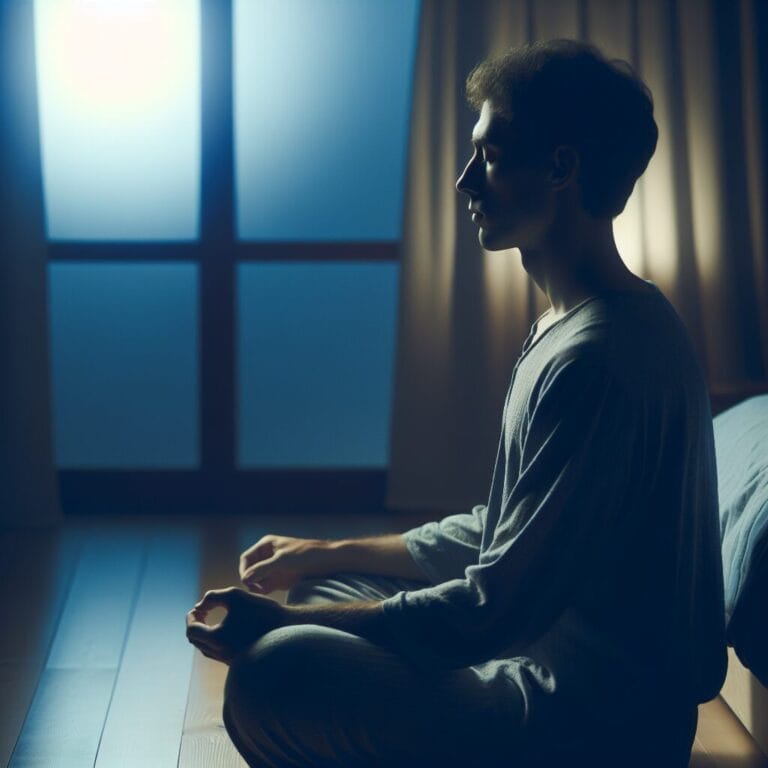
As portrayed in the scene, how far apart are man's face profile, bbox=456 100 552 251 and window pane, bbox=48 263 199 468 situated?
2.75 metres

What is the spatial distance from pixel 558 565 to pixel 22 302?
2880 millimetres

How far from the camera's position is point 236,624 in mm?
1395

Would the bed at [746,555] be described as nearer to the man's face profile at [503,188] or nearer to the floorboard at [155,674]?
the man's face profile at [503,188]

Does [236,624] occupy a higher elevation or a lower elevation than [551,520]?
lower

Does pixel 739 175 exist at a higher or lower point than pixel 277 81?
lower

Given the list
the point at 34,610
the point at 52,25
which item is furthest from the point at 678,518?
the point at 52,25

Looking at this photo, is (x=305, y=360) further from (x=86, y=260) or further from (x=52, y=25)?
(x=52, y=25)

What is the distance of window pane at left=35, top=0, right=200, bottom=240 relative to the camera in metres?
3.94

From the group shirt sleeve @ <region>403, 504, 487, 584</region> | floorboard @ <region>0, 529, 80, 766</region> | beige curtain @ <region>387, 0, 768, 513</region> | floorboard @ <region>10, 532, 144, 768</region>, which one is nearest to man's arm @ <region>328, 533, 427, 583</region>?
shirt sleeve @ <region>403, 504, 487, 584</region>

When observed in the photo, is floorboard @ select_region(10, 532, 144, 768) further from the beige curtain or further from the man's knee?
the beige curtain

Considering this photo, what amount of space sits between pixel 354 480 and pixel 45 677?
1738 mm

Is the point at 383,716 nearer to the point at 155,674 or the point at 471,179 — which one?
the point at 471,179

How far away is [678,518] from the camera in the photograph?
4.40 ft

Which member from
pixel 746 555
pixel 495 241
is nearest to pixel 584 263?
pixel 495 241
